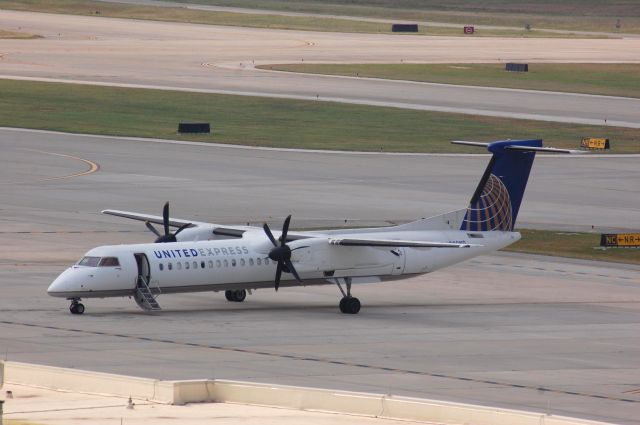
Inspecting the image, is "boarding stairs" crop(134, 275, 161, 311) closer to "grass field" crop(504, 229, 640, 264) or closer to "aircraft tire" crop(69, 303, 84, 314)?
"aircraft tire" crop(69, 303, 84, 314)

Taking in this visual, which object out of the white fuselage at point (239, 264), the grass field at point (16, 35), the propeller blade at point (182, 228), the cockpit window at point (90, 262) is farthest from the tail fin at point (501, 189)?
the grass field at point (16, 35)

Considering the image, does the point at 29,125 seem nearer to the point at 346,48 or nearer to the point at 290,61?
the point at 290,61

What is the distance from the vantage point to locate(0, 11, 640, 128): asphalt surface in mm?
126812

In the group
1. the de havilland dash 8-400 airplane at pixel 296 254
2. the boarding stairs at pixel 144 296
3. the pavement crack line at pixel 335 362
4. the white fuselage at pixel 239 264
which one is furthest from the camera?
the boarding stairs at pixel 144 296

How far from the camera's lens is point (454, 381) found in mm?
37062

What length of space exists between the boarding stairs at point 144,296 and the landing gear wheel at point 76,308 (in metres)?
1.72

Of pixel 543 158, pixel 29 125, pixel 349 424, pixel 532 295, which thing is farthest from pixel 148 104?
pixel 349 424

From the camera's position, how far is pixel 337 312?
4953 centimetres

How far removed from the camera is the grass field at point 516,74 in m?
141

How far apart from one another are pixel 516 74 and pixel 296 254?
105 meters

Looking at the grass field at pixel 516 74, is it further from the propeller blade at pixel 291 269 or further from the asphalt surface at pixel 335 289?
the propeller blade at pixel 291 269

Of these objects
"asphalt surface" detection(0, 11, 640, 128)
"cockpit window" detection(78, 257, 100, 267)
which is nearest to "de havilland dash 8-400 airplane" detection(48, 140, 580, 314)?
"cockpit window" detection(78, 257, 100, 267)

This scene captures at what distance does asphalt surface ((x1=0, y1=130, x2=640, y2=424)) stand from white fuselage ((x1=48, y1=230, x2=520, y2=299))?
1.06 meters

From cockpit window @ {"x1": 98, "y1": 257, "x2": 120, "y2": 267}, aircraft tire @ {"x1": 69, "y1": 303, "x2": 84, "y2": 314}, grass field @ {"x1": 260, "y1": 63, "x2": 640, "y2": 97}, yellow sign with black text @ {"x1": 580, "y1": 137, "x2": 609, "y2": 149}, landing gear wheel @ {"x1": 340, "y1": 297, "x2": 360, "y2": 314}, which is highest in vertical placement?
grass field @ {"x1": 260, "y1": 63, "x2": 640, "y2": 97}
